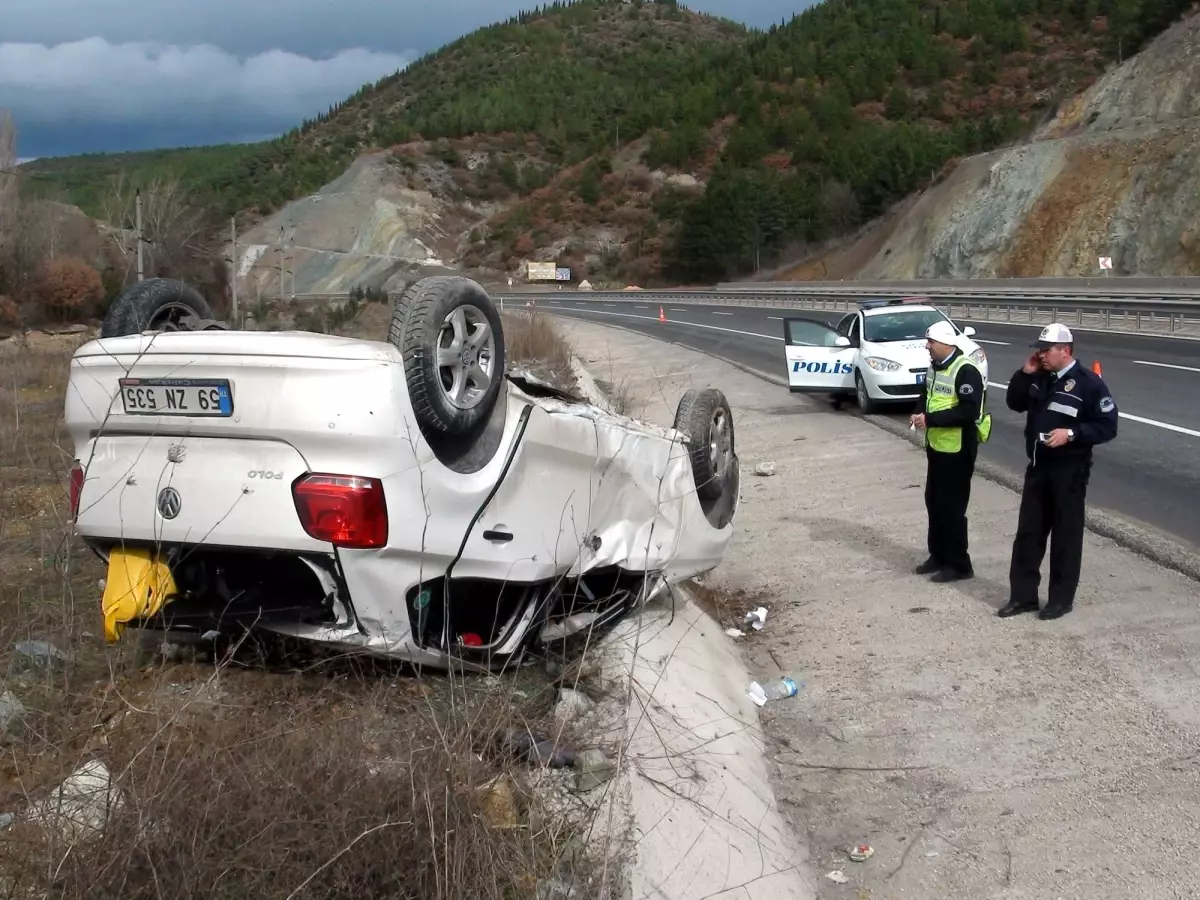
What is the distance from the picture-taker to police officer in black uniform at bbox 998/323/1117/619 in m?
6.46

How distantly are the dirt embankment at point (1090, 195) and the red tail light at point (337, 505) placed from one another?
142 ft

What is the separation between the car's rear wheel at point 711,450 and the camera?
20.1 feet

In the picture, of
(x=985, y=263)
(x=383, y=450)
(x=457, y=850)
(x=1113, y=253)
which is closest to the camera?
(x=457, y=850)

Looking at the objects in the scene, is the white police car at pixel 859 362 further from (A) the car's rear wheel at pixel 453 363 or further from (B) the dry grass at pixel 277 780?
(B) the dry grass at pixel 277 780

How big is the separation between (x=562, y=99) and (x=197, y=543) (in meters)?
147

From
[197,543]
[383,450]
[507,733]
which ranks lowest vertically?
[507,733]

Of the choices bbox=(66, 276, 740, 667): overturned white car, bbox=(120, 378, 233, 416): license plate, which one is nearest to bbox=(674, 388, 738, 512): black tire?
bbox=(66, 276, 740, 667): overturned white car

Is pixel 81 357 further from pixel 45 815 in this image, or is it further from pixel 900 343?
pixel 900 343

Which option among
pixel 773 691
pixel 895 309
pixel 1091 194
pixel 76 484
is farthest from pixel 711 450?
pixel 1091 194

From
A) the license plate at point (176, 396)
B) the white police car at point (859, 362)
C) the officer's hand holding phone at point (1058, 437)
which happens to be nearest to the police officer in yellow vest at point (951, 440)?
the officer's hand holding phone at point (1058, 437)

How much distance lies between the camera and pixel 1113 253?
44938mm

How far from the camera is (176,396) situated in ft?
13.4

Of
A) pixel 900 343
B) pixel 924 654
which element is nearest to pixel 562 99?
pixel 900 343

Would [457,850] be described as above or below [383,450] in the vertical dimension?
below
